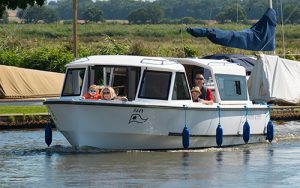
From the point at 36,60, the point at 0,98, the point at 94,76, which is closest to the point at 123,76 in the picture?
the point at 94,76

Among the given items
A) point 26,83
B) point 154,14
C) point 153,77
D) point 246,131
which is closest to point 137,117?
point 153,77

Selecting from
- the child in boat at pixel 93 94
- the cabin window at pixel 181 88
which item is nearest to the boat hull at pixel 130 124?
the cabin window at pixel 181 88

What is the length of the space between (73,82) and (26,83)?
14.8 meters

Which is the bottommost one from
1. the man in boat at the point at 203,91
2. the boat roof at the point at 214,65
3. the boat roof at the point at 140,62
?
the man in boat at the point at 203,91

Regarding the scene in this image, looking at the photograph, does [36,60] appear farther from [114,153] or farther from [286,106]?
[114,153]

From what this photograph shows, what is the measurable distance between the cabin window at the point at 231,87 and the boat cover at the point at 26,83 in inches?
560

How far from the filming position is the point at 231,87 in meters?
33.0

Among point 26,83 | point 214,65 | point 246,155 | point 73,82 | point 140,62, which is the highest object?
point 140,62

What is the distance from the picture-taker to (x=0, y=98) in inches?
1780

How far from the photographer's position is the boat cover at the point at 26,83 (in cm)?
4525

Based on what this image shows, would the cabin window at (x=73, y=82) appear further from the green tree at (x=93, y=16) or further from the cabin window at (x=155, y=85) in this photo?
the green tree at (x=93, y=16)

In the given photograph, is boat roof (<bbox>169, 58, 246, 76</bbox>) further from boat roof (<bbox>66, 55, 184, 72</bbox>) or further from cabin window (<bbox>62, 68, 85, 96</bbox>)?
cabin window (<bbox>62, 68, 85, 96</bbox>)

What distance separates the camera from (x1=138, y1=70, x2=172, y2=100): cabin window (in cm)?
3017

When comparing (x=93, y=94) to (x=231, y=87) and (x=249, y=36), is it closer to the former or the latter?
(x=231, y=87)
